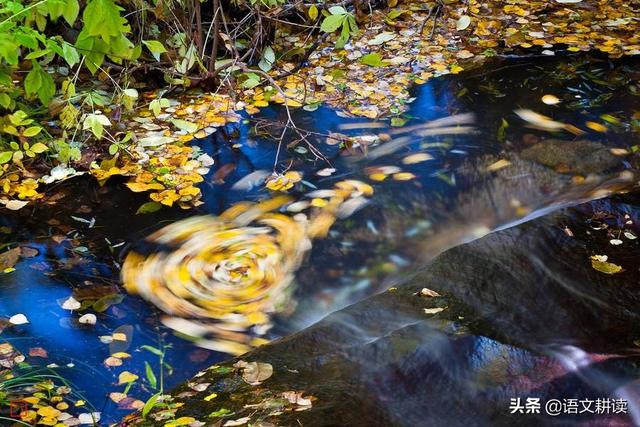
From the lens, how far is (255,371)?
2621mm

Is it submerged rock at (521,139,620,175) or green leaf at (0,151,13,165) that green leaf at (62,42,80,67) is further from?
submerged rock at (521,139,620,175)

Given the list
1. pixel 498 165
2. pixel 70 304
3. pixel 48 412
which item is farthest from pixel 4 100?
pixel 498 165

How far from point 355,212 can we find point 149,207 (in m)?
1.14

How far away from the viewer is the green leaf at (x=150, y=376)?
9.21 feet

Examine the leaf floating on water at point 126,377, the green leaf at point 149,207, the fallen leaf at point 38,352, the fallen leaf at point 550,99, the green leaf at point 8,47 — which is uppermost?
the green leaf at point 8,47

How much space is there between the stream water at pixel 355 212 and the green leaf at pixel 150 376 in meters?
0.01

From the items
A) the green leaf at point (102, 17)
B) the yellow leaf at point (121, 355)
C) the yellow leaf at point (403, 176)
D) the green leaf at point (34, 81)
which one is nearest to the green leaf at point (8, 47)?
the green leaf at point (34, 81)

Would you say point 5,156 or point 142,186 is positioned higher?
point 5,156

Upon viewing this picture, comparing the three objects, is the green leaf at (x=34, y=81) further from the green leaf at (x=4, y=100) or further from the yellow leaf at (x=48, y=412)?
the yellow leaf at (x=48, y=412)

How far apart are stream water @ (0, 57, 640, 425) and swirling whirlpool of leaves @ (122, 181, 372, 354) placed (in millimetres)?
67

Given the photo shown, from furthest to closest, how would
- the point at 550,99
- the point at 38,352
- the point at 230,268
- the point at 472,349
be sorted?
the point at 550,99 < the point at 230,268 < the point at 38,352 < the point at 472,349

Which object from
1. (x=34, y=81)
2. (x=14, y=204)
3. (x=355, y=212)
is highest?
(x=34, y=81)

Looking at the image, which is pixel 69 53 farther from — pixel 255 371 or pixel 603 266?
pixel 603 266

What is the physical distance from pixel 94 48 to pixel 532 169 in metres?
2.46
